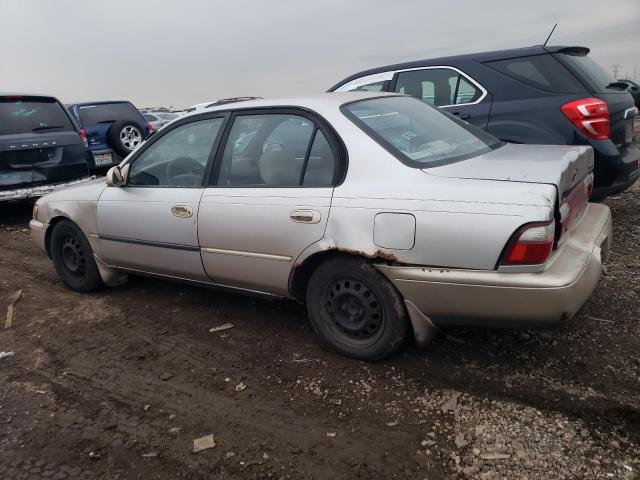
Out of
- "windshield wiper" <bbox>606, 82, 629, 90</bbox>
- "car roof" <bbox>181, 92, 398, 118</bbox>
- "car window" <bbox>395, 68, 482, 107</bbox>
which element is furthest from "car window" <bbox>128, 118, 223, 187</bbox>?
→ "windshield wiper" <bbox>606, 82, 629, 90</bbox>

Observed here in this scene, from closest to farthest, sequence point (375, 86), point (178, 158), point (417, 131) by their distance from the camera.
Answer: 1. point (417, 131)
2. point (178, 158)
3. point (375, 86)

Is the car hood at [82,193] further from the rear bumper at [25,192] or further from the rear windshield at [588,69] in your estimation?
the rear windshield at [588,69]

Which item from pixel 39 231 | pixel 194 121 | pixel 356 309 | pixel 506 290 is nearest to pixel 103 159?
pixel 39 231

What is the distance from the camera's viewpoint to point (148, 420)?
8.89 ft

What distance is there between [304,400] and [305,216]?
1.01 m

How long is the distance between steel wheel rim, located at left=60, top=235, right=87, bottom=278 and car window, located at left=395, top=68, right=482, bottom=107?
345 cm

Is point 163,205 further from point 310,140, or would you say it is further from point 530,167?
point 530,167

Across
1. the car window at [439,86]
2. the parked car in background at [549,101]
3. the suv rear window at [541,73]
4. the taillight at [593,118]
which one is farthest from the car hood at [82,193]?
the taillight at [593,118]

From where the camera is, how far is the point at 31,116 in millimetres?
7215

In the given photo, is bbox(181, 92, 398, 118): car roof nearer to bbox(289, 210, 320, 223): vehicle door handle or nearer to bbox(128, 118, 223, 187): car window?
bbox(128, 118, 223, 187): car window

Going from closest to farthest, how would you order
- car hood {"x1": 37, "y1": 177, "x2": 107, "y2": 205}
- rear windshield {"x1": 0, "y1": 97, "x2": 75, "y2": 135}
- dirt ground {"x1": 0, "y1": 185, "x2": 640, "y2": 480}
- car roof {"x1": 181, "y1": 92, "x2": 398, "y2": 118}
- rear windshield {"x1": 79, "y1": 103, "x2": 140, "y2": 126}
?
dirt ground {"x1": 0, "y1": 185, "x2": 640, "y2": 480}, car roof {"x1": 181, "y1": 92, "x2": 398, "y2": 118}, car hood {"x1": 37, "y1": 177, "x2": 107, "y2": 205}, rear windshield {"x1": 0, "y1": 97, "x2": 75, "y2": 135}, rear windshield {"x1": 79, "y1": 103, "x2": 140, "y2": 126}

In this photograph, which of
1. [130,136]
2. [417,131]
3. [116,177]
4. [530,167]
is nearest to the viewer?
[530,167]

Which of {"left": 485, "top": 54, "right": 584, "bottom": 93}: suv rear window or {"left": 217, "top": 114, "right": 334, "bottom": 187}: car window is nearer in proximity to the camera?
{"left": 217, "top": 114, "right": 334, "bottom": 187}: car window

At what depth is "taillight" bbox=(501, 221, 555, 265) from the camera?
7.82 ft
